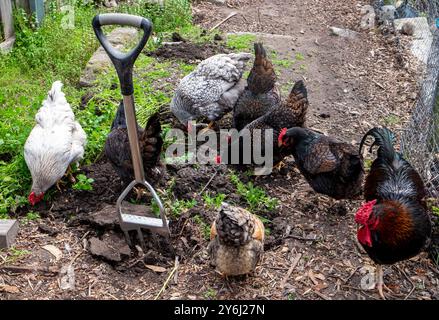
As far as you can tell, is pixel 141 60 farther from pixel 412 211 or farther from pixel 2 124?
pixel 412 211

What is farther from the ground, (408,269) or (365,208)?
(365,208)

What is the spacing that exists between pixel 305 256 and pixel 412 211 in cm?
94

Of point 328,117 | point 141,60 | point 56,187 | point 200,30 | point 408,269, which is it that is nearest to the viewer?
point 408,269

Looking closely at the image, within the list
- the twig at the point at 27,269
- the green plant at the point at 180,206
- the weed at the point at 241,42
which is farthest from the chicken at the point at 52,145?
the weed at the point at 241,42

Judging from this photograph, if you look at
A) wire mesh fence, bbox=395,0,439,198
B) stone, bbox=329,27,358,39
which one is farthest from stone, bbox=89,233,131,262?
stone, bbox=329,27,358,39

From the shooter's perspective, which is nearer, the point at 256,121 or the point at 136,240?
the point at 136,240

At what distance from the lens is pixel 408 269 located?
3.77m

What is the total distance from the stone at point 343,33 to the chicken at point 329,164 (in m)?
4.46

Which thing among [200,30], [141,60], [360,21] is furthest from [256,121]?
[360,21]

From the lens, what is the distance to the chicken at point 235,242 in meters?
3.29

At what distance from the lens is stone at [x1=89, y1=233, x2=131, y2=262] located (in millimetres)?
3672

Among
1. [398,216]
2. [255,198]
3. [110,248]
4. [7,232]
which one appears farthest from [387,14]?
[7,232]
